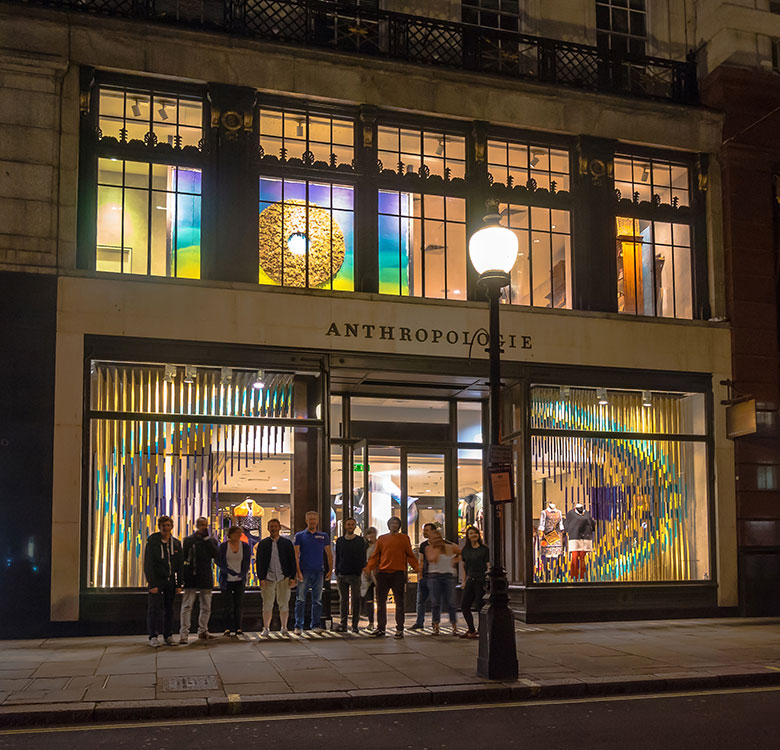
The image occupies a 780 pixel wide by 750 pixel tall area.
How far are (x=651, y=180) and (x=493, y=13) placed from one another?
14.0ft

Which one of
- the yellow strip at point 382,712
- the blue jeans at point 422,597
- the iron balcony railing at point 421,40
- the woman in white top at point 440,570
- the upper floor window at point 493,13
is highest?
the upper floor window at point 493,13

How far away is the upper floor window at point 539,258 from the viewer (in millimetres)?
18062

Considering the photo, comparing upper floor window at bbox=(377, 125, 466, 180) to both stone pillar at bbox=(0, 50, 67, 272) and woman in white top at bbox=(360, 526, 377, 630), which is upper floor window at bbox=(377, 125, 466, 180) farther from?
woman in white top at bbox=(360, 526, 377, 630)

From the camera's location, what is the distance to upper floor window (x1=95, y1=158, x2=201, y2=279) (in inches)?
627

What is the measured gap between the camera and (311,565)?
1522cm

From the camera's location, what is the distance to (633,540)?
17.9m

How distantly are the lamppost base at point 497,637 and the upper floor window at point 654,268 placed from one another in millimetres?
8505

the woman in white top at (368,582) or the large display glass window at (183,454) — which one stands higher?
the large display glass window at (183,454)

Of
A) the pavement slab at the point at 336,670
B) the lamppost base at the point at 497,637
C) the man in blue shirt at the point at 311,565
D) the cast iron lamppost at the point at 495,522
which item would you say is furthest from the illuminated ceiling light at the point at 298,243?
the lamppost base at the point at 497,637

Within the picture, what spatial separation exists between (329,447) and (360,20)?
7453mm

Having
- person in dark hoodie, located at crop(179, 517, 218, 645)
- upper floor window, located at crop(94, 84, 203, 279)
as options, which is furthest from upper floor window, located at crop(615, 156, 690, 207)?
person in dark hoodie, located at crop(179, 517, 218, 645)

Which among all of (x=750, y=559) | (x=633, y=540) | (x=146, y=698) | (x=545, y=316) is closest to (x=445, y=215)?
(x=545, y=316)

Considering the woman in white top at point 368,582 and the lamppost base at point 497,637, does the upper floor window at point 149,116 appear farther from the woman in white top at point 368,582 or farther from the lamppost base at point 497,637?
the lamppost base at point 497,637

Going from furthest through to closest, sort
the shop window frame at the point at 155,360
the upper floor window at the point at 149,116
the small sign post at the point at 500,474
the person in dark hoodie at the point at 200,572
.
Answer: the upper floor window at the point at 149,116, the shop window frame at the point at 155,360, the person in dark hoodie at the point at 200,572, the small sign post at the point at 500,474
